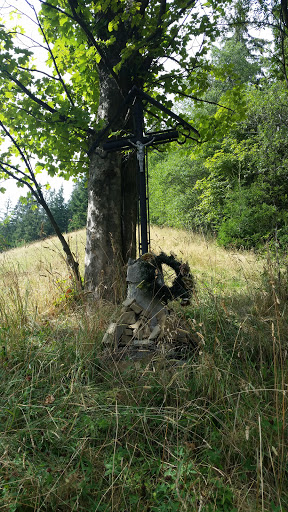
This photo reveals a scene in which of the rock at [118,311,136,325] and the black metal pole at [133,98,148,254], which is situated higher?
the black metal pole at [133,98,148,254]

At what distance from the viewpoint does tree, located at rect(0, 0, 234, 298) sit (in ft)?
14.5

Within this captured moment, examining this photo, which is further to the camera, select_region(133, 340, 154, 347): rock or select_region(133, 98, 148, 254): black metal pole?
select_region(133, 98, 148, 254): black metal pole

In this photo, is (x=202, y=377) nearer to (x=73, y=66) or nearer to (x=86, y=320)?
(x=86, y=320)

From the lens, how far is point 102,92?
Result: 16.9 feet

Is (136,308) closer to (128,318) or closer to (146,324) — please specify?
(128,318)

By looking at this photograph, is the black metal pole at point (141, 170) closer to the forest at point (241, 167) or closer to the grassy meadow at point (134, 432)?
the grassy meadow at point (134, 432)

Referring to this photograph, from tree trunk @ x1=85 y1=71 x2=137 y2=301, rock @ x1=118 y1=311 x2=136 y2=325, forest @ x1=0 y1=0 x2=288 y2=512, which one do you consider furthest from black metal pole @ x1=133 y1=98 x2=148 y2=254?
tree trunk @ x1=85 y1=71 x2=137 y2=301

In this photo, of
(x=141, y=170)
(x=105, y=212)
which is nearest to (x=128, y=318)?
(x=141, y=170)

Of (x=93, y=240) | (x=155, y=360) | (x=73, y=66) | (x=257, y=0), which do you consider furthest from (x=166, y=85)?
(x=155, y=360)

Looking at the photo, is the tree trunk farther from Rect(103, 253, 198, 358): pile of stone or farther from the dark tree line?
Result: the dark tree line

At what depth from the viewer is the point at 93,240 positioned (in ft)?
16.3

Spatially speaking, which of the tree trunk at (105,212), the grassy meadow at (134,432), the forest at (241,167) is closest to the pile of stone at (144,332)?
the grassy meadow at (134,432)

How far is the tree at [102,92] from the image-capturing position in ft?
14.5

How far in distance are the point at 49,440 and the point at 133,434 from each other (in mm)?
534
